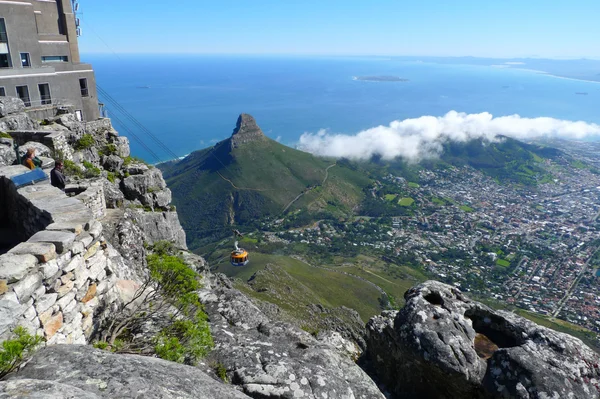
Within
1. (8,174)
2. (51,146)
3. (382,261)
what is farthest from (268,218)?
(8,174)

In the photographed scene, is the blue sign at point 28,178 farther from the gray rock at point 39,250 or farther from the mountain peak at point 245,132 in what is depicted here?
the mountain peak at point 245,132

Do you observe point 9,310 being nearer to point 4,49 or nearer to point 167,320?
point 167,320

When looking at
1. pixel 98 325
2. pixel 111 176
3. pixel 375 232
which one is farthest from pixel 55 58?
pixel 375 232

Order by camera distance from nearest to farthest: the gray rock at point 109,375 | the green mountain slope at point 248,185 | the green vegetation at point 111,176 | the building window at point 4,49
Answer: the gray rock at point 109,375, the green vegetation at point 111,176, the building window at point 4,49, the green mountain slope at point 248,185

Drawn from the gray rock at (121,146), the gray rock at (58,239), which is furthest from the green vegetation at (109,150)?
the gray rock at (58,239)

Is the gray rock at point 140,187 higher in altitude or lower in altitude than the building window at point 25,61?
lower

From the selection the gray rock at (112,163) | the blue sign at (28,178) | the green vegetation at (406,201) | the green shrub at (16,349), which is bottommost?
the green vegetation at (406,201)

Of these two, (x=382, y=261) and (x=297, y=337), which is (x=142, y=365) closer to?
(x=297, y=337)

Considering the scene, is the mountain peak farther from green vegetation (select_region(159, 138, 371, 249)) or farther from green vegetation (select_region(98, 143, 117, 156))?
green vegetation (select_region(98, 143, 117, 156))
